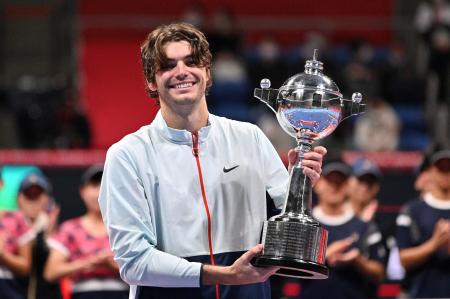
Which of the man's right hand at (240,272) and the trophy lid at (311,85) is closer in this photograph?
the man's right hand at (240,272)

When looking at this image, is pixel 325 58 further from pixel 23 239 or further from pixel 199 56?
pixel 199 56

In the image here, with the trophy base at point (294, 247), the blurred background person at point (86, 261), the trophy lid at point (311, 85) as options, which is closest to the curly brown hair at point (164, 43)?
the trophy lid at point (311, 85)

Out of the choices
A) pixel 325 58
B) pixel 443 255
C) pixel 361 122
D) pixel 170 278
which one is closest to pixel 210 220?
pixel 170 278

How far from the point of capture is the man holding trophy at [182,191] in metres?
3.41

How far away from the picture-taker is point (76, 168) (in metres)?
9.22

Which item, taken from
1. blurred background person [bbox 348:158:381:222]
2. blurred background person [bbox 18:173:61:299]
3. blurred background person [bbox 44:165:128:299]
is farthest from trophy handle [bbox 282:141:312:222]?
blurred background person [bbox 348:158:381:222]

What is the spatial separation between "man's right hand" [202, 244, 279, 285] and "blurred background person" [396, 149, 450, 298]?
9.66 feet

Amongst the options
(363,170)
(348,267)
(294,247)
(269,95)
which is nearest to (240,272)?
(294,247)

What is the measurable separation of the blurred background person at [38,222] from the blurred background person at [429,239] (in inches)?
81.6

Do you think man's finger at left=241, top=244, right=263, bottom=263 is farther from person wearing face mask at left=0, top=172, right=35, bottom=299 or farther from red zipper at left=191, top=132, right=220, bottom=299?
person wearing face mask at left=0, top=172, right=35, bottom=299

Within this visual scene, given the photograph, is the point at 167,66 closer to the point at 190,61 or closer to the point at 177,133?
the point at 190,61

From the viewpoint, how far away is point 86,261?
19.9 feet

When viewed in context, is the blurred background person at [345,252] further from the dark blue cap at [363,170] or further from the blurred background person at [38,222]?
the blurred background person at [38,222]

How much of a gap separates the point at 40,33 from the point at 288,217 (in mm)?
10398
